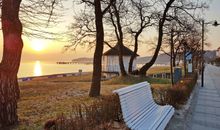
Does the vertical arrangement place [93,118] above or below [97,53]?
below

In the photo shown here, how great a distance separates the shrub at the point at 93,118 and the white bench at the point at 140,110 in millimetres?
427

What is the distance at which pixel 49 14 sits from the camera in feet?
40.4

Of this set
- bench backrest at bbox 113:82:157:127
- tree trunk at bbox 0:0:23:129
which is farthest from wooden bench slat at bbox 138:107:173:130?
tree trunk at bbox 0:0:23:129

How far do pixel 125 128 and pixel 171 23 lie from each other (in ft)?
74.8

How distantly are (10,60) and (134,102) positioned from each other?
314 cm

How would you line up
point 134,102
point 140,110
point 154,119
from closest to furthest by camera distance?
point 134,102 → point 140,110 → point 154,119

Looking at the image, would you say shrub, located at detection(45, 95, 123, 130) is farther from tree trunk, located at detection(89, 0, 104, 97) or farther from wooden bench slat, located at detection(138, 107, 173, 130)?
tree trunk, located at detection(89, 0, 104, 97)

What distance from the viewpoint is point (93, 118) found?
670cm

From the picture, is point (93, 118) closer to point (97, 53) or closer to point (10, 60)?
point (10, 60)

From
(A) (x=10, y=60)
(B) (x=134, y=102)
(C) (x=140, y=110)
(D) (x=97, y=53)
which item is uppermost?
(D) (x=97, y=53)

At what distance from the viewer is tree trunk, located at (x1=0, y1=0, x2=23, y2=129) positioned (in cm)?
811

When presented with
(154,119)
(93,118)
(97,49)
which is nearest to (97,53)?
(97,49)

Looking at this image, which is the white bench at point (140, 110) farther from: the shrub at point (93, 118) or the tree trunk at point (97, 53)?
the tree trunk at point (97, 53)

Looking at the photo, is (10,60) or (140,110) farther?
(10,60)
